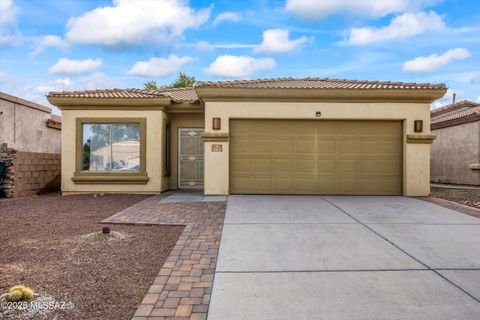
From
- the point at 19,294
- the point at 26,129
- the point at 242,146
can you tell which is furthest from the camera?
the point at 26,129

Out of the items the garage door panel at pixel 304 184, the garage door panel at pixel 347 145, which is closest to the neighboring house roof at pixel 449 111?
the garage door panel at pixel 347 145

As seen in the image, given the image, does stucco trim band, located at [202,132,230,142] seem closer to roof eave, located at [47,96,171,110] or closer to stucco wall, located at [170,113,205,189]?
roof eave, located at [47,96,171,110]

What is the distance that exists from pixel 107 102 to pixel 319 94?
7299 mm

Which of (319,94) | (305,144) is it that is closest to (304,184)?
(305,144)

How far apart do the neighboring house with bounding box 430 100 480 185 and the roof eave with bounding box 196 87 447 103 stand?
20.9 ft

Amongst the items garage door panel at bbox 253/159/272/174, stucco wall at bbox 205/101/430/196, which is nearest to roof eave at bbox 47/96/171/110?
stucco wall at bbox 205/101/430/196

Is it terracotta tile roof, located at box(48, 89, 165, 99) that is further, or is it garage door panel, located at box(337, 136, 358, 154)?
terracotta tile roof, located at box(48, 89, 165, 99)

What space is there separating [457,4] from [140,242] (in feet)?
45.0

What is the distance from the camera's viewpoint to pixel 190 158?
13.5 metres

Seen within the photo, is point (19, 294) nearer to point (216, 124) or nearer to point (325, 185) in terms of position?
point (216, 124)

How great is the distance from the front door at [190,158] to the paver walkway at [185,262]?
451 cm

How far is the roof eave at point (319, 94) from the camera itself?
35.6ft

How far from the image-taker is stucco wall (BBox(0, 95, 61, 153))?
46.5 feet

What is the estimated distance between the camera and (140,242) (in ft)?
18.7
